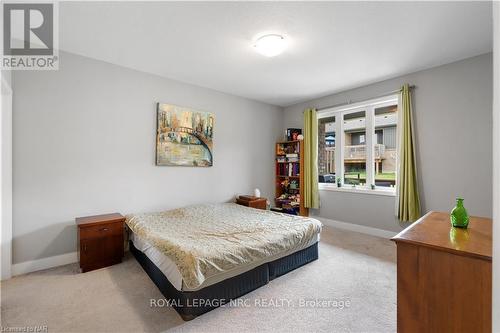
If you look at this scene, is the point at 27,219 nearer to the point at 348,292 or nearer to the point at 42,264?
the point at 42,264

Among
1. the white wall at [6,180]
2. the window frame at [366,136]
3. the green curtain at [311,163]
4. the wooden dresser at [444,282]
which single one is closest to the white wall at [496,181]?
the wooden dresser at [444,282]

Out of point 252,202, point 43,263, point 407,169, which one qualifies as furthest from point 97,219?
point 407,169

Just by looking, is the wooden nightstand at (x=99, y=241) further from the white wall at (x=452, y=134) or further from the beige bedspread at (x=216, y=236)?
the white wall at (x=452, y=134)

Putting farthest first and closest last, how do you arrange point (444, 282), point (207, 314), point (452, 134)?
point (452, 134) < point (207, 314) < point (444, 282)

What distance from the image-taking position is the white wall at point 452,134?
2.83 meters

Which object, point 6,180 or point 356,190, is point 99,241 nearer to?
point 6,180

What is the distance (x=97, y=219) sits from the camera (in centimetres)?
268

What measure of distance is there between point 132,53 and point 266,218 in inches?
108

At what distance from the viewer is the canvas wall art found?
351cm

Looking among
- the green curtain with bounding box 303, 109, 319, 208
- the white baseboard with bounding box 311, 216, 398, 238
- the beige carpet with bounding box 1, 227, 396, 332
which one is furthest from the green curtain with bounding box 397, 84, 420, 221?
the green curtain with bounding box 303, 109, 319, 208

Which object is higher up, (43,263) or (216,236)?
(216,236)

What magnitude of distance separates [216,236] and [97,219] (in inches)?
59.2

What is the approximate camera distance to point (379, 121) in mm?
3971

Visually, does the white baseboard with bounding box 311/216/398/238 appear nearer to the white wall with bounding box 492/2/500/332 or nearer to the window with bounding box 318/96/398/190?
the window with bounding box 318/96/398/190
